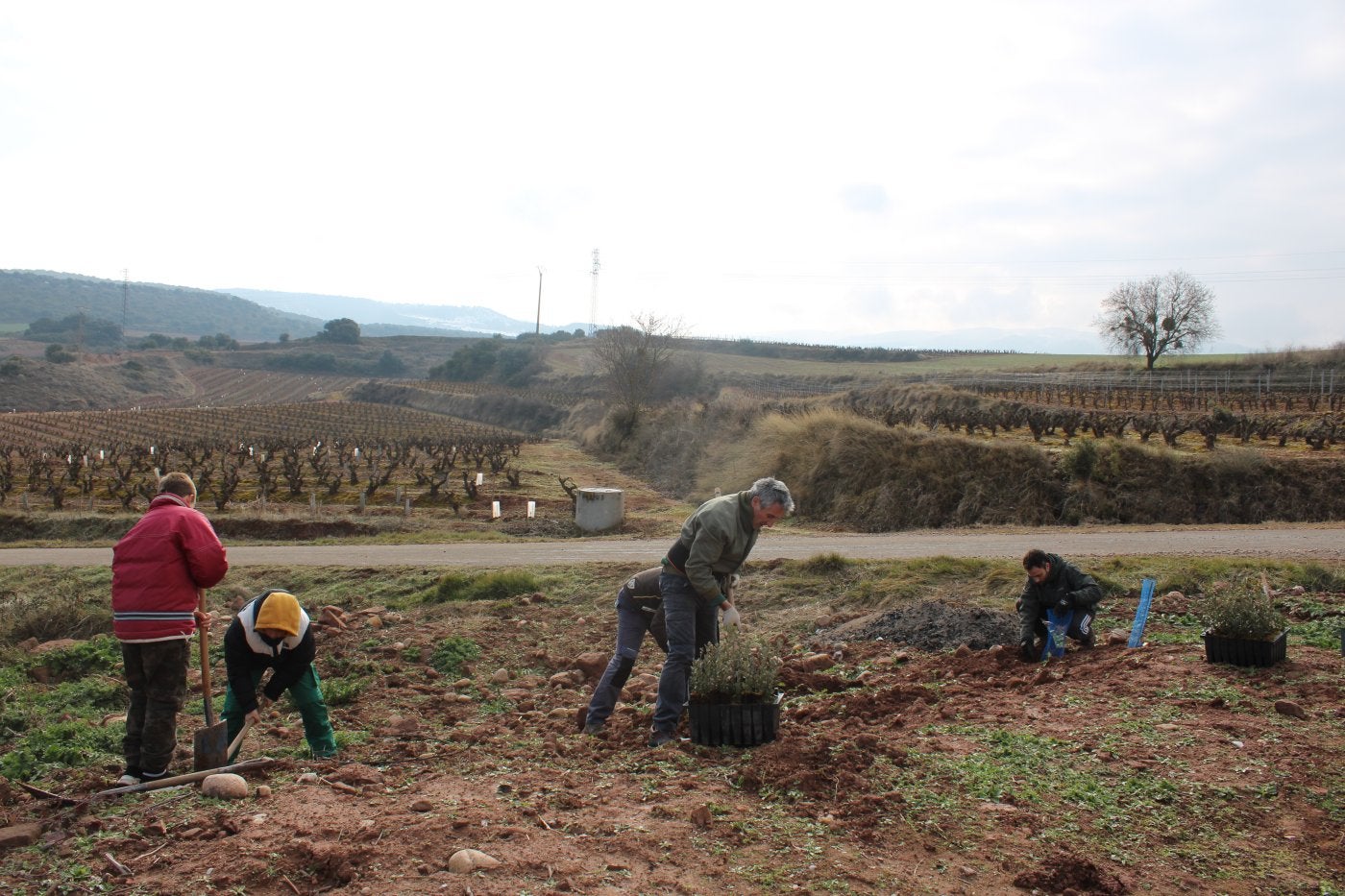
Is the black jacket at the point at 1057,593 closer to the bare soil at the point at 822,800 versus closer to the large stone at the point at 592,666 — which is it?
the bare soil at the point at 822,800

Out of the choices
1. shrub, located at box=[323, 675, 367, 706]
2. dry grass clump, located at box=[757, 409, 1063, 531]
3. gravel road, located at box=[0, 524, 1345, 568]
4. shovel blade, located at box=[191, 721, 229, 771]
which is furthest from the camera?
dry grass clump, located at box=[757, 409, 1063, 531]

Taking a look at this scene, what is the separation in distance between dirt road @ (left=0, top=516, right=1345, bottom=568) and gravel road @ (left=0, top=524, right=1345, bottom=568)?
16 millimetres

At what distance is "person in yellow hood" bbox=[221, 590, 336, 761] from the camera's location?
554 centimetres

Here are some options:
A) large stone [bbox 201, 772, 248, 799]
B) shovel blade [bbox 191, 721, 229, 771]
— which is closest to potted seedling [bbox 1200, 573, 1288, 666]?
large stone [bbox 201, 772, 248, 799]

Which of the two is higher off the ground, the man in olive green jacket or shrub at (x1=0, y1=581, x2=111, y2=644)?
the man in olive green jacket

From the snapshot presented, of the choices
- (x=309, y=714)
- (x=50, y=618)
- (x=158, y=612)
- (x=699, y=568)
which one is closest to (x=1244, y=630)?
(x=699, y=568)

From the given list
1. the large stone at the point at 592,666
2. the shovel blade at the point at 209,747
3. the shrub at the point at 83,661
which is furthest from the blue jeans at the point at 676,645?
the shrub at the point at 83,661

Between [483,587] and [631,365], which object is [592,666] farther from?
[631,365]

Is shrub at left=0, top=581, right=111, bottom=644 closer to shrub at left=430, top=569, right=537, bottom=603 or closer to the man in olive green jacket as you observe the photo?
shrub at left=430, top=569, right=537, bottom=603

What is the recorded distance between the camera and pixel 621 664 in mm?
6316

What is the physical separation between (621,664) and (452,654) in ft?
10.1

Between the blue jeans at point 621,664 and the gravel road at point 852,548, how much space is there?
8.70 metres

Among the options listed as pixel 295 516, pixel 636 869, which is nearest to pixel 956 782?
pixel 636 869

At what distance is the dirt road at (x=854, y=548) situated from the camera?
15586mm
